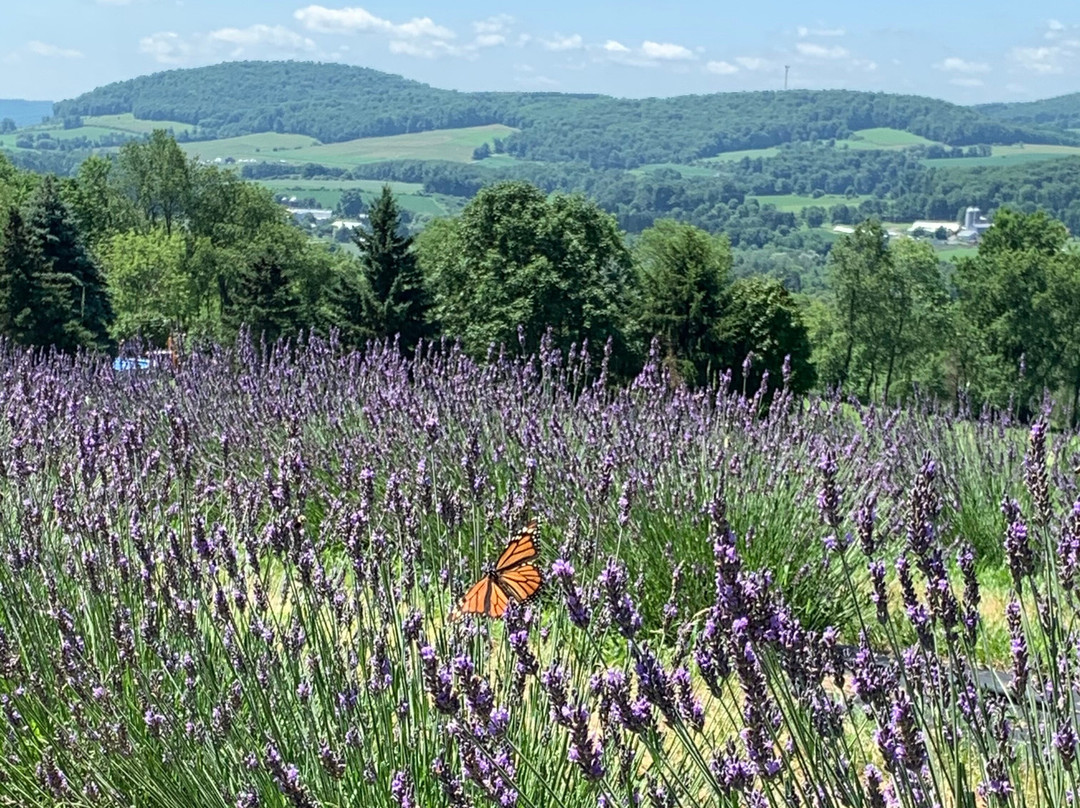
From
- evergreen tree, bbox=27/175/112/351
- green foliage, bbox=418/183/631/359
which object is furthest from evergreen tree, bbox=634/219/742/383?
evergreen tree, bbox=27/175/112/351

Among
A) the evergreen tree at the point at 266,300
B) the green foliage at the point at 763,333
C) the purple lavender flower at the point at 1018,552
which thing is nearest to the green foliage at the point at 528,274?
the green foliage at the point at 763,333

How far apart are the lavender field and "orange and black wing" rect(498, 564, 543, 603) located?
8 cm

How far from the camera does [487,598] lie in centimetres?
227

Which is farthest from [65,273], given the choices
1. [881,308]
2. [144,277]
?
[881,308]

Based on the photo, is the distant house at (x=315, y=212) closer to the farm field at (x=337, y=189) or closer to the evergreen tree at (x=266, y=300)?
the farm field at (x=337, y=189)

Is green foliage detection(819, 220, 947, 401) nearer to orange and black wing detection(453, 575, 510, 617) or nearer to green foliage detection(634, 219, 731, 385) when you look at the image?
green foliage detection(634, 219, 731, 385)

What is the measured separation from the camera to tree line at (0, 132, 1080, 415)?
29.8 metres

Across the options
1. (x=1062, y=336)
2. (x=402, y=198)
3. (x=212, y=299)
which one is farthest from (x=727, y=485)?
A: (x=402, y=198)

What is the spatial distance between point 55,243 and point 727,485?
30.5m

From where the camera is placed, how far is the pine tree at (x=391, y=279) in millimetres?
29297

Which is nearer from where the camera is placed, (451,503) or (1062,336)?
(451,503)

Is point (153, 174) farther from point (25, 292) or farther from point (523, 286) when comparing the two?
point (523, 286)

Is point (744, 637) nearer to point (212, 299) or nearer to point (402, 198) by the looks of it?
point (212, 299)

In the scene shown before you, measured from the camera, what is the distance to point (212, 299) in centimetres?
5353
